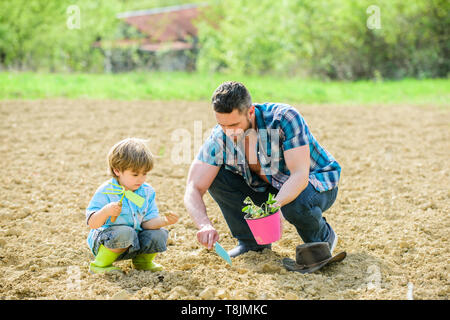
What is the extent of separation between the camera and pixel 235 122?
2701mm

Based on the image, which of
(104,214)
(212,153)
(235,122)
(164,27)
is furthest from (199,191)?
(164,27)

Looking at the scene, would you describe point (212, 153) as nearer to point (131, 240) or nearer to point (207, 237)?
point (207, 237)

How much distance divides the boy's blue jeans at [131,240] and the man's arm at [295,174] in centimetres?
70

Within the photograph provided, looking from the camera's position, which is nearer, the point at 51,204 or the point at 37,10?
the point at 51,204

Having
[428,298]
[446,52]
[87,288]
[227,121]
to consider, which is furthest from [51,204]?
[446,52]

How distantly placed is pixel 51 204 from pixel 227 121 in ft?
6.55

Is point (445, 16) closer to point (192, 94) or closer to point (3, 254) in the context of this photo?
point (192, 94)

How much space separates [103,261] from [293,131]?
4.18 feet

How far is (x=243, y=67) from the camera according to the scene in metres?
15.4

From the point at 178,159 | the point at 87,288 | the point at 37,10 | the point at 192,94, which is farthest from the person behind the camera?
the point at 37,10

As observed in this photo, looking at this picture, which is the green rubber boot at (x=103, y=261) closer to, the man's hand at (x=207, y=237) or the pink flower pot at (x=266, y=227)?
the man's hand at (x=207, y=237)

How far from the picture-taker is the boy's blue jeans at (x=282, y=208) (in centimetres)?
280

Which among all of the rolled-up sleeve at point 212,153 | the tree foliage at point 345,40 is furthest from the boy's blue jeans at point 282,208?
the tree foliage at point 345,40
